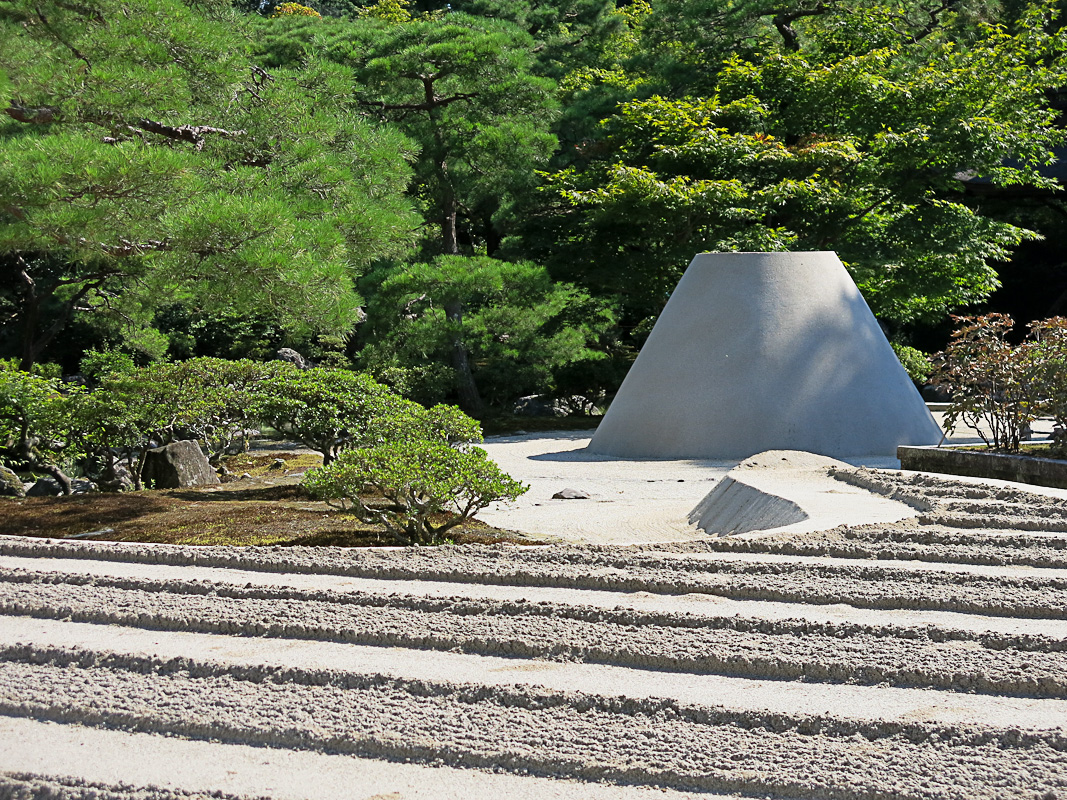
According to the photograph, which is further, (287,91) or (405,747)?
(287,91)

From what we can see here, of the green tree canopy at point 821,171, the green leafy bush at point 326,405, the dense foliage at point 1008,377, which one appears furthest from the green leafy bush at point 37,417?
the green tree canopy at point 821,171

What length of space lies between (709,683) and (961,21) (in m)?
19.8

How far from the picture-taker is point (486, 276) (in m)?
13.8

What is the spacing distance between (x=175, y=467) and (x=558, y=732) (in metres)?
6.14

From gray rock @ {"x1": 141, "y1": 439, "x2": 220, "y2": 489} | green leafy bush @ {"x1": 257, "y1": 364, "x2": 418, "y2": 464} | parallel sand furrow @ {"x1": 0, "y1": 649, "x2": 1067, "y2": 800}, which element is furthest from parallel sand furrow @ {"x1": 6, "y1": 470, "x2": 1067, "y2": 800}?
gray rock @ {"x1": 141, "y1": 439, "x2": 220, "y2": 489}

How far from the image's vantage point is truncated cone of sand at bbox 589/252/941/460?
9758 mm

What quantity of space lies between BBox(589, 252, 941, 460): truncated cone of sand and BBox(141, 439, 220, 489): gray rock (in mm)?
4027

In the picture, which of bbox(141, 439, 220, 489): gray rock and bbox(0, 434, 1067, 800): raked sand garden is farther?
bbox(141, 439, 220, 489): gray rock

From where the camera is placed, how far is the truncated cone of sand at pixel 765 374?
9758mm

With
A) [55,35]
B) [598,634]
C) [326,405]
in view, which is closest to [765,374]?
[326,405]

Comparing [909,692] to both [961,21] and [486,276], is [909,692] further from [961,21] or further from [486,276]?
[961,21]

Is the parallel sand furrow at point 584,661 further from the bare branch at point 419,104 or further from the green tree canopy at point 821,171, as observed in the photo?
the bare branch at point 419,104

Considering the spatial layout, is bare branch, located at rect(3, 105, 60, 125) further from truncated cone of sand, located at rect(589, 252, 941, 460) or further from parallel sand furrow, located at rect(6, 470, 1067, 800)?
truncated cone of sand, located at rect(589, 252, 941, 460)

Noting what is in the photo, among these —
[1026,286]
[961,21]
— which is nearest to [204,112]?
[961,21]
